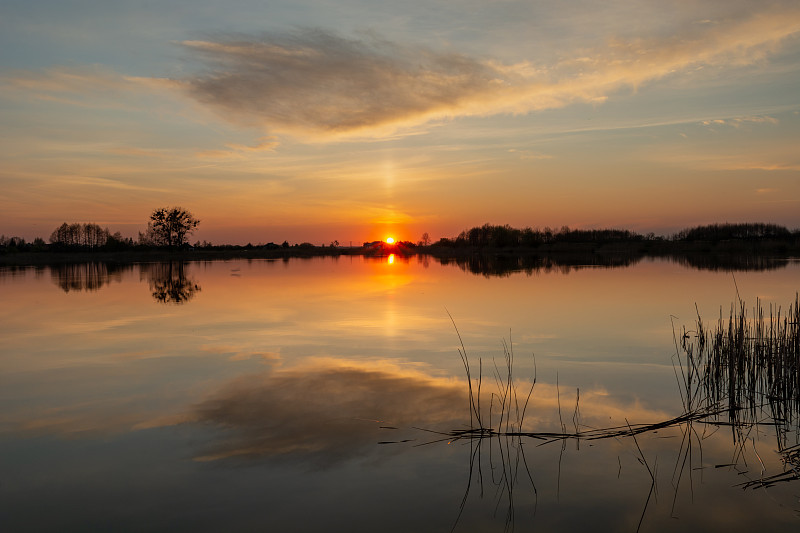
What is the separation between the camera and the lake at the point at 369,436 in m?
5.00

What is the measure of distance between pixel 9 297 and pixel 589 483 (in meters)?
27.4

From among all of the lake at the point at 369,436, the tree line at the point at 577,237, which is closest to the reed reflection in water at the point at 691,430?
the lake at the point at 369,436

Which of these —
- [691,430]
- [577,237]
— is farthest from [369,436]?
[577,237]

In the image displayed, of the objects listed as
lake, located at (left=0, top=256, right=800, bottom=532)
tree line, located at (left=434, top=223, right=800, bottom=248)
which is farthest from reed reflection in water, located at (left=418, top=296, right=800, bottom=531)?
tree line, located at (left=434, top=223, right=800, bottom=248)

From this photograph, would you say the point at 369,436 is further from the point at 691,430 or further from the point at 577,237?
the point at 577,237

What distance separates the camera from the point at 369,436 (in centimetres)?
682

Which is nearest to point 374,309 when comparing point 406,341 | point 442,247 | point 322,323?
point 322,323

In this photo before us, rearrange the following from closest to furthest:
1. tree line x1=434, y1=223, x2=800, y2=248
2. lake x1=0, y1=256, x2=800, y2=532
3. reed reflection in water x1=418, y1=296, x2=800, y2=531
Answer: lake x1=0, y1=256, x2=800, y2=532
reed reflection in water x1=418, y1=296, x2=800, y2=531
tree line x1=434, y1=223, x2=800, y2=248

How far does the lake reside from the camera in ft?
16.4

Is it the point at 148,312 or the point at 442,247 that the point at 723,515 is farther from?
the point at 442,247

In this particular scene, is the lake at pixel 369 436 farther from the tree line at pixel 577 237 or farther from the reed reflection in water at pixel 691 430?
the tree line at pixel 577 237

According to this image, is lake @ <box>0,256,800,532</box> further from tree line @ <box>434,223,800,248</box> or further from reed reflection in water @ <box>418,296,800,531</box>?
tree line @ <box>434,223,800,248</box>

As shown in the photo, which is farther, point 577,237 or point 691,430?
point 577,237

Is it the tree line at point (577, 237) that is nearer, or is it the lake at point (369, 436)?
the lake at point (369, 436)
